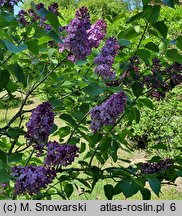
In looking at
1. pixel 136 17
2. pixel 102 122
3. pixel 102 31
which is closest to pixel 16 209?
pixel 102 122

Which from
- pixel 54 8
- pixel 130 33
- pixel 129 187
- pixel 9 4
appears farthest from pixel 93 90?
pixel 9 4

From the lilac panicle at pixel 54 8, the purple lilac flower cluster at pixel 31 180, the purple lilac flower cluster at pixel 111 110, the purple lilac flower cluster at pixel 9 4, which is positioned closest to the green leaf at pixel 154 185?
the purple lilac flower cluster at pixel 111 110

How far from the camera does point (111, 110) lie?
1.33 m

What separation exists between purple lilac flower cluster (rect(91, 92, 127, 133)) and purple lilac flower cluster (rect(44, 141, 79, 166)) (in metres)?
0.14

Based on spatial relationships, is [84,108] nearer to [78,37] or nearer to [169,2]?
[78,37]

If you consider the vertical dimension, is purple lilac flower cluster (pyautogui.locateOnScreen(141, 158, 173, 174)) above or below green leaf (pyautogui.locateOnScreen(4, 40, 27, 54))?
below

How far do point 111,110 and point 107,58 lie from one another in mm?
317

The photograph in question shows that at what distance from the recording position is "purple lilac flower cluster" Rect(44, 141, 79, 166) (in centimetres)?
129

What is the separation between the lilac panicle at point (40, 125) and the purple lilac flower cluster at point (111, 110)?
19cm

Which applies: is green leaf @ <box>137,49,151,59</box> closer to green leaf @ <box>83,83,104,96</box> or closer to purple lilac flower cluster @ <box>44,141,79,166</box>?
green leaf @ <box>83,83,104,96</box>

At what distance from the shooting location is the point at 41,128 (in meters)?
1.24

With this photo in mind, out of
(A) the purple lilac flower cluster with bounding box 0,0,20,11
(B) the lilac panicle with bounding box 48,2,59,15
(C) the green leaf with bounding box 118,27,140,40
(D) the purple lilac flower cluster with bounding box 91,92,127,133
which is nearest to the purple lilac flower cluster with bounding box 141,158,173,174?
(D) the purple lilac flower cluster with bounding box 91,92,127,133

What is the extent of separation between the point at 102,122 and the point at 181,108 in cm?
391

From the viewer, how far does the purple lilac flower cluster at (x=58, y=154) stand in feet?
4.22
